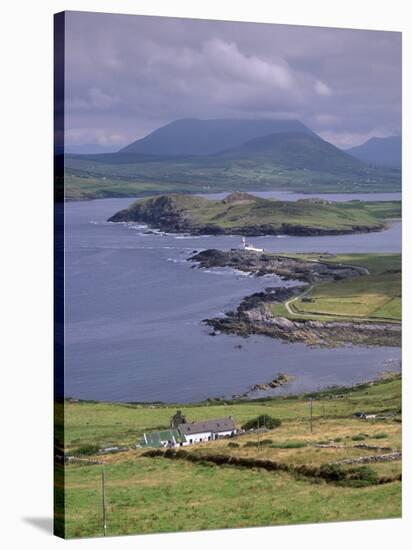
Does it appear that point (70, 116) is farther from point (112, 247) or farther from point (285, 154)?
point (285, 154)

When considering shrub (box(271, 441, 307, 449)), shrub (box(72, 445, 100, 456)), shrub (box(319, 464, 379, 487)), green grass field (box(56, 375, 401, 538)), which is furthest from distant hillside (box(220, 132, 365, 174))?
shrub (box(72, 445, 100, 456))

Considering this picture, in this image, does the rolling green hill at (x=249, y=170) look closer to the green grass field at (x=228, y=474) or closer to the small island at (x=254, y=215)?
the small island at (x=254, y=215)

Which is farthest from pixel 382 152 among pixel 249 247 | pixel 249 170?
pixel 249 247

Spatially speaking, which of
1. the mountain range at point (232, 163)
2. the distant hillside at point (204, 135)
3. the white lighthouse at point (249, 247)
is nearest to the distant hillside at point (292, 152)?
the mountain range at point (232, 163)

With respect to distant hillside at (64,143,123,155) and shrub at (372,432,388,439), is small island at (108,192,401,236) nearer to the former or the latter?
distant hillside at (64,143,123,155)

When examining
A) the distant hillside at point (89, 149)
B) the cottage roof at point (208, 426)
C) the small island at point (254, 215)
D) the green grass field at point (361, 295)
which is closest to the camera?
the distant hillside at point (89, 149)

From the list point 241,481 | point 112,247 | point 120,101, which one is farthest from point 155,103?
point 241,481

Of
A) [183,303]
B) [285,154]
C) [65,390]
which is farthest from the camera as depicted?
[285,154]
